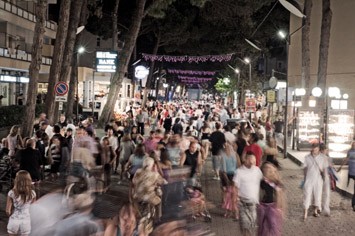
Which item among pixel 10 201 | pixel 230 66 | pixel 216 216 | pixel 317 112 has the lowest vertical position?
pixel 216 216

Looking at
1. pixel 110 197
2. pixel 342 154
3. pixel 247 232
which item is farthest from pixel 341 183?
pixel 247 232

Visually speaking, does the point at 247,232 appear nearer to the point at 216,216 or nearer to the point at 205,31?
the point at 216,216

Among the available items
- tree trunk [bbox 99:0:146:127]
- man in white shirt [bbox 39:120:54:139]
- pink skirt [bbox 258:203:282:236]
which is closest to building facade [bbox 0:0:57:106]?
tree trunk [bbox 99:0:146:127]

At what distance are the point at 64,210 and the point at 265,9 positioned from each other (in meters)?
44.0

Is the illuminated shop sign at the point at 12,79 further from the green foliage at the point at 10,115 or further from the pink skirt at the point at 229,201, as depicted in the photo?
the pink skirt at the point at 229,201

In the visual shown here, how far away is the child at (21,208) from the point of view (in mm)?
7719

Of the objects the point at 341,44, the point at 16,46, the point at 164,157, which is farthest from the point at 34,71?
the point at 341,44

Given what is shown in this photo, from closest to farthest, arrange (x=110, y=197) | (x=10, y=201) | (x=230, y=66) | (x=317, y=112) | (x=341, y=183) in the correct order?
1. (x=10, y=201)
2. (x=110, y=197)
3. (x=341, y=183)
4. (x=317, y=112)
5. (x=230, y=66)

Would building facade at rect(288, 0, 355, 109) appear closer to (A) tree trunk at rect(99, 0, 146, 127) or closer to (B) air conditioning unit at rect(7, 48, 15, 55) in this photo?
(A) tree trunk at rect(99, 0, 146, 127)

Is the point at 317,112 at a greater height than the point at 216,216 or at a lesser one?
greater

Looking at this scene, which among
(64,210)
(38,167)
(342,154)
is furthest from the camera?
(342,154)

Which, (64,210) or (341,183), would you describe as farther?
(341,183)

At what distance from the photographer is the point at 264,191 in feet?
28.6

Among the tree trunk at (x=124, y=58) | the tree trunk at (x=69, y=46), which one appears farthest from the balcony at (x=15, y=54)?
the tree trunk at (x=69, y=46)
